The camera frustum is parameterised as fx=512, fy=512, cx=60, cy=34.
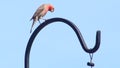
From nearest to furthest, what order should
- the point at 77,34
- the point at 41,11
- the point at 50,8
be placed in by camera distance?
the point at 77,34
the point at 50,8
the point at 41,11

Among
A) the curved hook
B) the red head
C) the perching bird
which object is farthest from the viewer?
the perching bird

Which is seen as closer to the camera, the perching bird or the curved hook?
the curved hook

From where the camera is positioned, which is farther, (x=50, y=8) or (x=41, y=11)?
(x=41, y=11)

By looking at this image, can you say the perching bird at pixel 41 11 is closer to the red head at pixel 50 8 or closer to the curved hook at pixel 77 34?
the red head at pixel 50 8

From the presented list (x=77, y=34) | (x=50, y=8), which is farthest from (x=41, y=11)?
(x=77, y=34)

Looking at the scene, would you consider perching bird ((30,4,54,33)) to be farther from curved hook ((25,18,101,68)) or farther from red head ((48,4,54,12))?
curved hook ((25,18,101,68))

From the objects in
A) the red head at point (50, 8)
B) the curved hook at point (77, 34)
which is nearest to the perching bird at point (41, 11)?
the red head at point (50, 8)

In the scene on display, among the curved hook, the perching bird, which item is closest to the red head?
the perching bird

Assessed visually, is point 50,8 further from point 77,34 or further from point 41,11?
point 77,34

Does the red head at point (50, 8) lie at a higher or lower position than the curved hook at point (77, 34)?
higher

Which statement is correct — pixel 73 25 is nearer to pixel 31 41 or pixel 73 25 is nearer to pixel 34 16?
pixel 31 41

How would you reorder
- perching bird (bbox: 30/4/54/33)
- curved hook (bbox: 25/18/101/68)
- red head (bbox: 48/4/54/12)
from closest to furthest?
curved hook (bbox: 25/18/101/68), red head (bbox: 48/4/54/12), perching bird (bbox: 30/4/54/33)

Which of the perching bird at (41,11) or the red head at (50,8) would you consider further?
the perching bird at (41,11)

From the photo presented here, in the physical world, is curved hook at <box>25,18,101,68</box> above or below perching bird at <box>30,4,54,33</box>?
below
